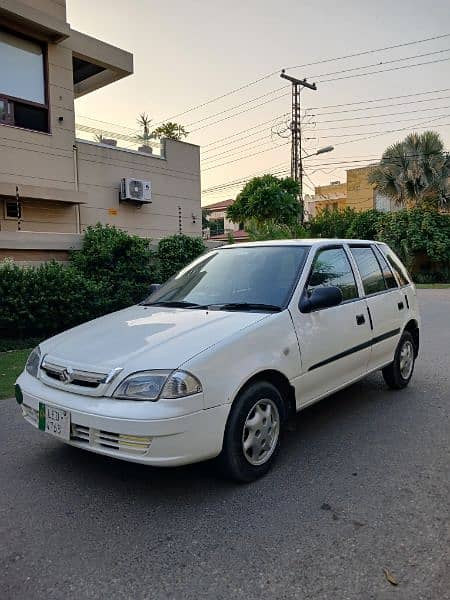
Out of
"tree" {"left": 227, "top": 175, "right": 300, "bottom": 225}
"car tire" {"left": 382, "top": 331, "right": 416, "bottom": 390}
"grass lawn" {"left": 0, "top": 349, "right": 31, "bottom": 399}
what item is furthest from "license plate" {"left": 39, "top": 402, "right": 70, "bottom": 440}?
"tree" {"left": 227, "top": 175, "right": 300, "bottom": 225}

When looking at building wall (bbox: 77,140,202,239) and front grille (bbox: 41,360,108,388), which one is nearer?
front grille (bbox: 41,360,108,388)

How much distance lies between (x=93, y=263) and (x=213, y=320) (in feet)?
19.9

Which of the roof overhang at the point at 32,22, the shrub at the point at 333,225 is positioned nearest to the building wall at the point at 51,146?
the roof overhang at the point at 32,22

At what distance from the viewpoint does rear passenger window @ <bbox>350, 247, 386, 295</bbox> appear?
15.8ft

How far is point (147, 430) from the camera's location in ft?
9.24

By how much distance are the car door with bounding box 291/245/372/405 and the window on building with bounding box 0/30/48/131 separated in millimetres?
9987

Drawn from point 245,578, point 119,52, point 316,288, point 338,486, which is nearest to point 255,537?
point 245,578

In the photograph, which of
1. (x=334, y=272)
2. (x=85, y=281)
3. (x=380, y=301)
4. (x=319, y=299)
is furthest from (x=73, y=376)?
(x=85, y=281)

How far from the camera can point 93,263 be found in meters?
9.03

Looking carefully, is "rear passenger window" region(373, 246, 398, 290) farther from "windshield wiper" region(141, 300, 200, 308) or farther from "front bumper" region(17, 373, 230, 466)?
"front bumper" region(17, 373, 230, 466)

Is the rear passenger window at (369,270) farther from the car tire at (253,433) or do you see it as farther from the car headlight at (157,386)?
the car headlight at (157,386)

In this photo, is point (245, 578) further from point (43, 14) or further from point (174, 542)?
point (43, 14)

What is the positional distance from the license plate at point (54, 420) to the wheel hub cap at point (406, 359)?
371 centimetres

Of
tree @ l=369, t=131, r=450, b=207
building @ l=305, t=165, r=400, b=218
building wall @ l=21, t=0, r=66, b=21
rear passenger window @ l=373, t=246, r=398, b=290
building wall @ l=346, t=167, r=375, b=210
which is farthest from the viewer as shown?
building wall @ l=346, t=167, r=375, b=210
